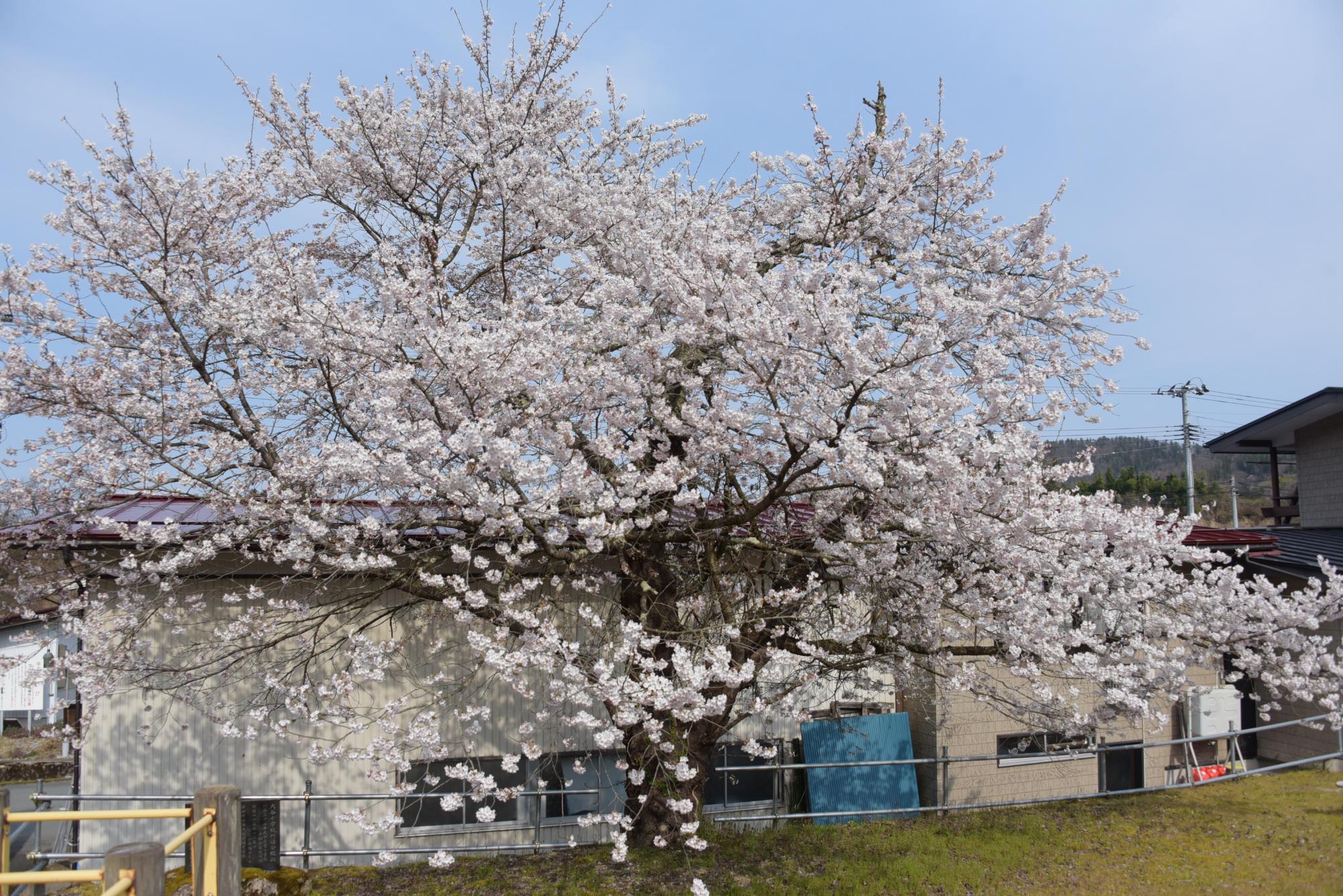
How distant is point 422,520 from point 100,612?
355 centimetres

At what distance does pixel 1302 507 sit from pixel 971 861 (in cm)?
1379

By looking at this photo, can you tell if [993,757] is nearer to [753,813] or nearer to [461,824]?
[753,813]

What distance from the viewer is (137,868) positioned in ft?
11.9

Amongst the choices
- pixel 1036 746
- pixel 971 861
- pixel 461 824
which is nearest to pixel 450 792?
pixel 461 824

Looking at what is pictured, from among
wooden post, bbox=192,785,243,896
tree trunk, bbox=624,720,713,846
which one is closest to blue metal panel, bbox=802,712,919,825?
tree trunk, bbox=624,720,713,846

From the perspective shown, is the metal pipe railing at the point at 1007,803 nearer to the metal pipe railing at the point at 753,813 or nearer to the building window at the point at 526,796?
the metal pipe railing at the point at 753,813

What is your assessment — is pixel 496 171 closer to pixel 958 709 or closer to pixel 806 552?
pixel 806 552

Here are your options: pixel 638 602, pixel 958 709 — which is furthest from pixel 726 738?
pixel 958 709

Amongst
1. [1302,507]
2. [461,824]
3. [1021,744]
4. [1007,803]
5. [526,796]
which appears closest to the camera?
[461,824]

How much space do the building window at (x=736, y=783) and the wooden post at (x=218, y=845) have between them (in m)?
5.64

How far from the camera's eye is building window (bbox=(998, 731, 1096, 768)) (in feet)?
34.9

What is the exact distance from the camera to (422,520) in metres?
6.53

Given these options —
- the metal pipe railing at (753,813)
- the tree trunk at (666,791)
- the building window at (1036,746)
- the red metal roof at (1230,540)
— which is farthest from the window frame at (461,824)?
the red metal roof at (1230,540)

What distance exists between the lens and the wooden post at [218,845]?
4.80 metres
